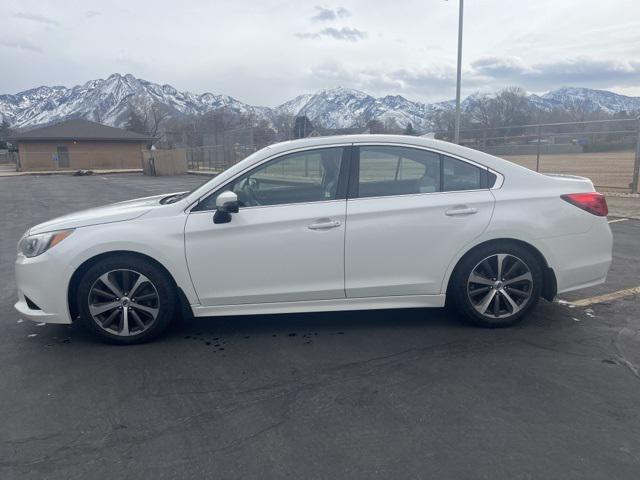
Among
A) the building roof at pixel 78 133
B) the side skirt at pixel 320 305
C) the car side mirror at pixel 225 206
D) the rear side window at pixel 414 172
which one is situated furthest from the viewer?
the building roof at pixel 78 133

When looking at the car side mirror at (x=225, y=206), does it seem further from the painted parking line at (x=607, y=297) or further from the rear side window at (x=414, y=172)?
the painted parking line at (x=607, y=297)

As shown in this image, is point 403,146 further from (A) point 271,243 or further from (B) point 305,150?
(A) point 271,243

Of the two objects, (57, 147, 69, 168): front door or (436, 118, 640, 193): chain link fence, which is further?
(57, 147, 69, 168): front door

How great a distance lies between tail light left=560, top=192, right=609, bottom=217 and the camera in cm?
431

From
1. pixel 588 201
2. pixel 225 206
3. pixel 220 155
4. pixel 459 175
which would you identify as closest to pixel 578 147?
pixel 220 155

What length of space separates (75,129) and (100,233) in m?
53.8

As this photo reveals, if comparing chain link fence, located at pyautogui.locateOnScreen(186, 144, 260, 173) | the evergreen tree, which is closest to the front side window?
chain link fence, located at pyautogui.locateOnScreen(186, 144, 260, 173)

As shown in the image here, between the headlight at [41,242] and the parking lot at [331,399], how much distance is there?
0.77 metres

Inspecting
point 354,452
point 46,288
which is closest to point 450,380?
point 354,452

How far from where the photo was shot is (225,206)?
388 cm

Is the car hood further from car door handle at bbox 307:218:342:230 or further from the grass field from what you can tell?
the grass field

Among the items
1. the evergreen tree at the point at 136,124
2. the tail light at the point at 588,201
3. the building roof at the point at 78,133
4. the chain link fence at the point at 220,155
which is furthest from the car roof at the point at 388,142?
the evergreen tree at the point at 136,124

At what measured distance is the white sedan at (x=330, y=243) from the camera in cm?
400

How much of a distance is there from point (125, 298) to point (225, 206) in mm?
1097
